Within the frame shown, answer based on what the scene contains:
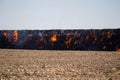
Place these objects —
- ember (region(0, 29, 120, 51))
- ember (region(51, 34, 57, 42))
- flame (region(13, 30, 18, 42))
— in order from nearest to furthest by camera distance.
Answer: ember (region(0, 29, 120, 51)), ember (region(51, 34, 57, 42)), flame (region(13, 30, 18, 42))

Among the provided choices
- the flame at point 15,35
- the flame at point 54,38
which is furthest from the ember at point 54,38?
the flame at point 15,35

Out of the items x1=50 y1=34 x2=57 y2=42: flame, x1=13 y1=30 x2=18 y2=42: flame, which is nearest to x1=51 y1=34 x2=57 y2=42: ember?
x1=50 y1=34 x2=57 y2=42: flame

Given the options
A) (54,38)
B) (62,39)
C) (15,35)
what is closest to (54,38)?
(54,38)

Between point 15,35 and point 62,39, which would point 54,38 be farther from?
point 15,35

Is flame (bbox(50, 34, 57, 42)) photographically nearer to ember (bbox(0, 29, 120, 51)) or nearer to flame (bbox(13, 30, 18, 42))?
ember (bbox(0, 29, 120, 51))

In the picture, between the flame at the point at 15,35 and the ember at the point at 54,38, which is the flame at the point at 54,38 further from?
the flame at the point at 15,35

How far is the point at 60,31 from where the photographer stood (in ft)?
63.1

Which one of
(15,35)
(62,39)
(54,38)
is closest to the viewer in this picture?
(62,39)

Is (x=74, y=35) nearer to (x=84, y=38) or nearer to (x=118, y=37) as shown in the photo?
(x=84, y=38)

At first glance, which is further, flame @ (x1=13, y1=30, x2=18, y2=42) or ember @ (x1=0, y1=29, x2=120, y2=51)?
flame @ (x1=13, y1=30, x2=18, y2=42)

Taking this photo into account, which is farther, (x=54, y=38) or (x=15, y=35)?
(x=15, y=35)

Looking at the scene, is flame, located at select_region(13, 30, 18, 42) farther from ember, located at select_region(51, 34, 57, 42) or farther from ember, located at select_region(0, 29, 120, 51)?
ember, located at select_region(51, 34, 57, 42)

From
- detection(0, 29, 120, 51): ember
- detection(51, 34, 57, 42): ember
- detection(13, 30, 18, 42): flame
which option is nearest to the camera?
detection(0, 29, 120, 51): ember

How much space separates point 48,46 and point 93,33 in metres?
3.93
